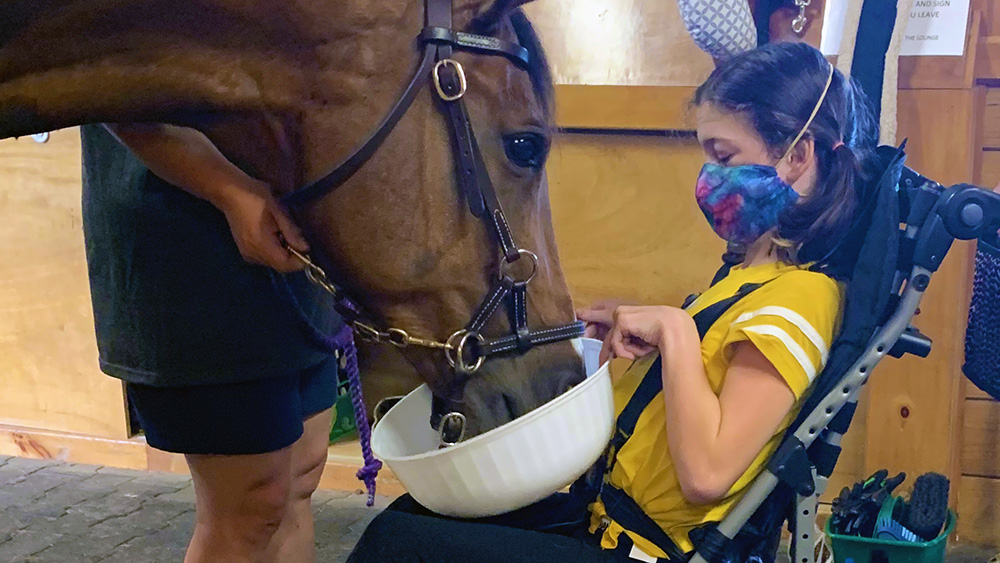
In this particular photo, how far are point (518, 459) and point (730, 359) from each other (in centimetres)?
33

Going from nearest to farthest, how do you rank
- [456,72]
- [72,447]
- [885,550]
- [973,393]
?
[456,72], [885,550], [973,393], [72,447]

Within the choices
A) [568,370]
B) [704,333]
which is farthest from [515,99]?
[704,333]

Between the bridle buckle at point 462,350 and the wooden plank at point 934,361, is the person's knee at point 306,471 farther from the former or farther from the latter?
the wooden plank at point 934,361

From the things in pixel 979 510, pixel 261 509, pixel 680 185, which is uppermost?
pixel 680 185

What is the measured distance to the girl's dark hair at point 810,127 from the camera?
3.35 ft

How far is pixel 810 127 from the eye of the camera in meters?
1.04

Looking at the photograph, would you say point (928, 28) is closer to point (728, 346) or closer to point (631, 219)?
point (631, 219)

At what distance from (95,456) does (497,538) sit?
212 cm

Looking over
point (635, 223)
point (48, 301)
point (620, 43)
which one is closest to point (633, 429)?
point (635, 223)

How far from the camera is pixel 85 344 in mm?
2506

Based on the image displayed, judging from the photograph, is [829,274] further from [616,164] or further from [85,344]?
[85,344]

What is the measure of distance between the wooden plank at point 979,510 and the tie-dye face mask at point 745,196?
4.03ft

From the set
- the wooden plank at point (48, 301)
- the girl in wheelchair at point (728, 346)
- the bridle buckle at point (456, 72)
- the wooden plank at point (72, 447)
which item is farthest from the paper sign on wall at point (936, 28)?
the wooden plank at point (72, 447)

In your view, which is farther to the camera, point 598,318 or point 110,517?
point 110,517
